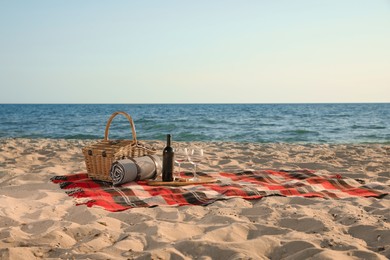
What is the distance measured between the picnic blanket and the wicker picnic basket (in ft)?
0.39

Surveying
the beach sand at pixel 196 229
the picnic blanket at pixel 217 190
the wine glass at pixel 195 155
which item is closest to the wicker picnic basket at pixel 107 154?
the picnic blanket at pixel 217 190

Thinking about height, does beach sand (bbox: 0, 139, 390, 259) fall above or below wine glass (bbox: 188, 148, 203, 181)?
below

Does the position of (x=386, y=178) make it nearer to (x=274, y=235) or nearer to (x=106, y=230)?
(x=274, y=235)

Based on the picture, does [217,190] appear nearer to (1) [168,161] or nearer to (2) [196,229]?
(1) [168,161]

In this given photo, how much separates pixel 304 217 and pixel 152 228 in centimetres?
126

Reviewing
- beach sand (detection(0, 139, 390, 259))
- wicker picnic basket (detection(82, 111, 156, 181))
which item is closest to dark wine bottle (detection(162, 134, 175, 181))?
wicker picnic basket (detection(82, 111, 156, 181))

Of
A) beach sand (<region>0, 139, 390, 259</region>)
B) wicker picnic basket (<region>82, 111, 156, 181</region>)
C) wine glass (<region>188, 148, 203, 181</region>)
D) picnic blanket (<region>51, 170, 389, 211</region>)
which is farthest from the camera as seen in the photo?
wicker picnic basket (<region>82, 111, 156, 181</region>)

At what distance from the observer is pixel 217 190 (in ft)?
14.4

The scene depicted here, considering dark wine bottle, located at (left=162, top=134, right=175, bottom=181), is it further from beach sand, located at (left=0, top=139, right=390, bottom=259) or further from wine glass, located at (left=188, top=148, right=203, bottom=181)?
beach sand, located at (left=0, top=139, right=390, bottom=259)

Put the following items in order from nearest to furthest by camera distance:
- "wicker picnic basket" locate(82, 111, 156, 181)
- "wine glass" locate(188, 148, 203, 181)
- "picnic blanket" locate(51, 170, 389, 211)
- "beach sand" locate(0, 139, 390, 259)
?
"beach sand" locate(0, 139, 390, 259)
"picnic blanket" locate(51, 170, 389, 211)
"wine glass" locate(188, 148, 203, 181)
"wicker picnic basket" locate(82, 111, 156, 181)

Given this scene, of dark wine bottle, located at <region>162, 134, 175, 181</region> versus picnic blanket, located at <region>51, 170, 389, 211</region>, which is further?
dark wine bottle, located at <region>162, 134, 175, 181</region>

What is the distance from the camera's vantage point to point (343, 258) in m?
2.50

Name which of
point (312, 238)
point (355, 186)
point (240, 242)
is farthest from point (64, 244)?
point (355, 186)

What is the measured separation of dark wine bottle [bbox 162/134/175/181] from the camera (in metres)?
4.41
